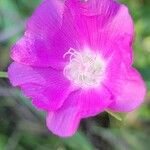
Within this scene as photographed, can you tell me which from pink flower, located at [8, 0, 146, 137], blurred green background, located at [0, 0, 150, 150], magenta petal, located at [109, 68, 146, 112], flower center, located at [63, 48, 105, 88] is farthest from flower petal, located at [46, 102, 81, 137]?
blurred green background, located at [0, 0, 150, 150]

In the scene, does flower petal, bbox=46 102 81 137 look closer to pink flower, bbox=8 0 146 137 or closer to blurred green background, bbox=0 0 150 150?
pink flower, bbox=8 0 146 137

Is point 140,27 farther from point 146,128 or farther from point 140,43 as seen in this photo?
point 146,128

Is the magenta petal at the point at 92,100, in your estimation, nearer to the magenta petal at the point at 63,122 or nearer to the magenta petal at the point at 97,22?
the magenta petal at the point at 63,122

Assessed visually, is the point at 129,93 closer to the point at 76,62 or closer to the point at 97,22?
the point at 97,22

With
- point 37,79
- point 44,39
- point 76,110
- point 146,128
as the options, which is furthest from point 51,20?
point 146,128

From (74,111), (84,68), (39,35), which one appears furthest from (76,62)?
(74,111)

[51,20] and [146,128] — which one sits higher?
[51,20]
